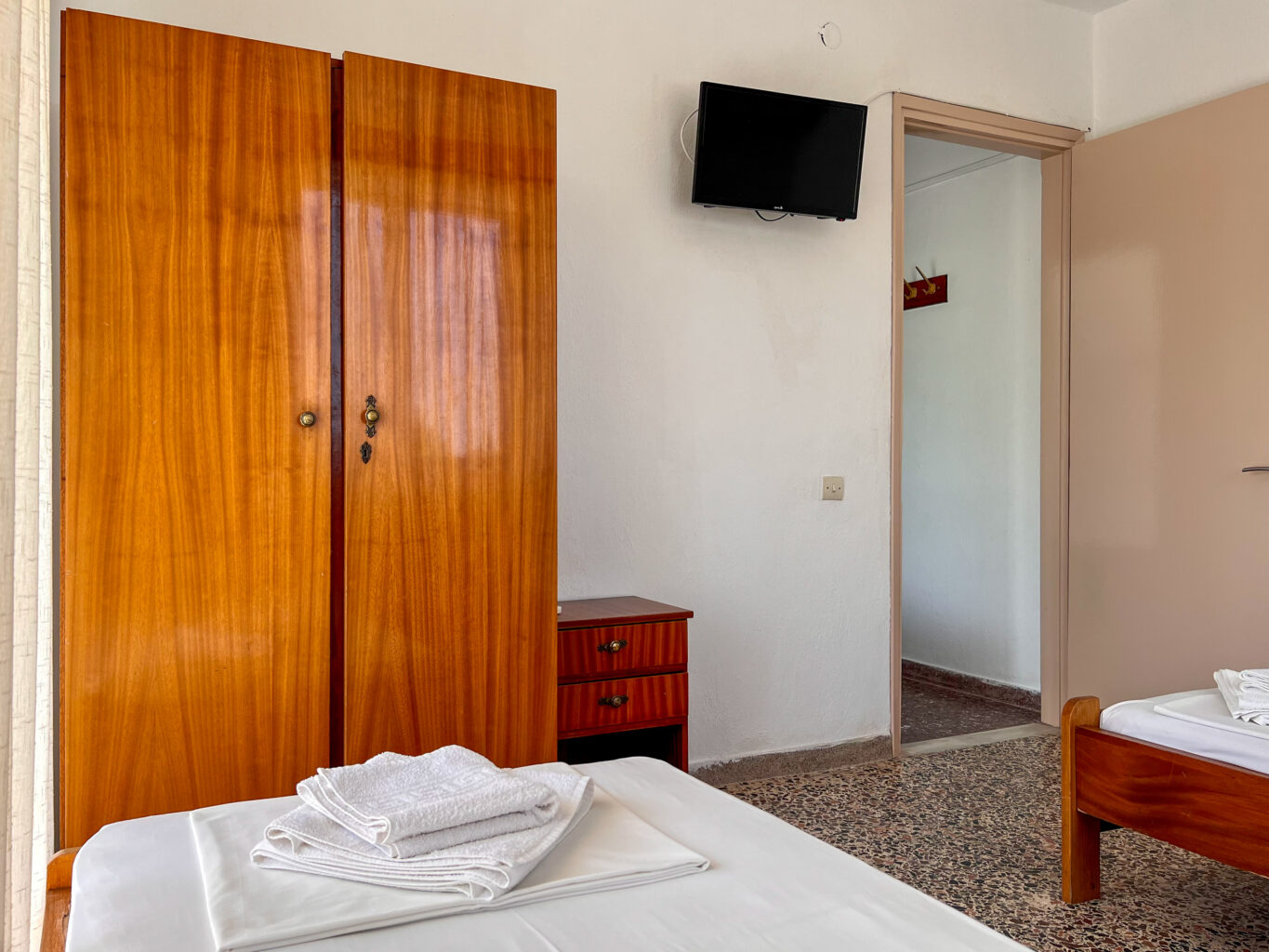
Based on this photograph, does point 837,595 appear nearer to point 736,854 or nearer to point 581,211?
point 581,211

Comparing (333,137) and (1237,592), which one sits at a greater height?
(333,137)

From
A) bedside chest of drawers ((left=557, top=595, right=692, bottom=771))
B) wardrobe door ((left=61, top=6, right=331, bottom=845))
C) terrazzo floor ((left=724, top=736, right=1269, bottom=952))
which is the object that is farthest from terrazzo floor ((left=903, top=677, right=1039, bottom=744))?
wardrobe door ((left=61, top=6, right=331, bottom=845))

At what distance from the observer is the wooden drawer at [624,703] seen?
2725 mm

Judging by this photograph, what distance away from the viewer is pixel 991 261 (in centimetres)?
468

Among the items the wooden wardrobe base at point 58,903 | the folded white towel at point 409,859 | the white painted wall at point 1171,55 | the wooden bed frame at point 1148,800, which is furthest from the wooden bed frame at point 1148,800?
the white painted wall at point 1171,55

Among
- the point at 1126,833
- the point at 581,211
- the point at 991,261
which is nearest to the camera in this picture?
the point at 1126,833

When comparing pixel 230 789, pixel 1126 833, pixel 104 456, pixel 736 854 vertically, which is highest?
pixel 104 456

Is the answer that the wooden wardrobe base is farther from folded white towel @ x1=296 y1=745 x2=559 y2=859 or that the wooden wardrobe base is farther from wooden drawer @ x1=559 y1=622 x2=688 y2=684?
wooden drawer @ x1=559 y1=622 x2=688 y2=684

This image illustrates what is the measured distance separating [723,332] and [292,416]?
1639 millimetres

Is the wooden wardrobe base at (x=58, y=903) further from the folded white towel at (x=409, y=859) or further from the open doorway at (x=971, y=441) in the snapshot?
the open doorway at (x=971, y=441)

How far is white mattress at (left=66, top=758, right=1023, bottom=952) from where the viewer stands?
1.05 metres


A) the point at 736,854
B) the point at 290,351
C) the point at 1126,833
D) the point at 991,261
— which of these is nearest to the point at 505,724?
the point at 290,351

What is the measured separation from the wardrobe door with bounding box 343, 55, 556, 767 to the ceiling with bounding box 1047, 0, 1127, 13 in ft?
8.63

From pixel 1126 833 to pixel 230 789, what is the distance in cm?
250
